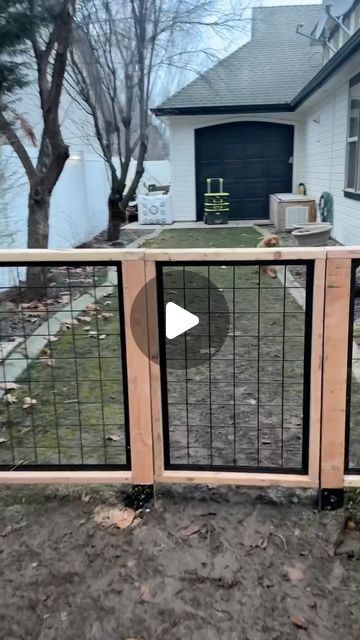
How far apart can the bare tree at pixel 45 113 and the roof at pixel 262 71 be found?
8295 mm

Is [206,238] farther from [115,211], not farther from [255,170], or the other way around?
[255,170]

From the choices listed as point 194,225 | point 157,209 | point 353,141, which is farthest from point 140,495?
point 157,209

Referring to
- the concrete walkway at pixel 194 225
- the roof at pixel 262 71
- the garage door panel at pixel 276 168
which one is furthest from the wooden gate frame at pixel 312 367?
the garage door panel at pixel 276 168

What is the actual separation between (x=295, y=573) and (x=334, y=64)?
28.9ft

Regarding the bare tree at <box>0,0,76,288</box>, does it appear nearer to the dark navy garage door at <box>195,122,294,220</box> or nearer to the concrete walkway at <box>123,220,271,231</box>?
the concrete walkway at <box>123,220,271,231</box>

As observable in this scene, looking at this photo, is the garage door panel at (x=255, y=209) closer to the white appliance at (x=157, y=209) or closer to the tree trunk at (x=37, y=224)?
the white appliance at (x=157, y=209)

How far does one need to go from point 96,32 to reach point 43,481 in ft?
34.4

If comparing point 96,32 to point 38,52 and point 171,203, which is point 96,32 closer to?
point 38,52

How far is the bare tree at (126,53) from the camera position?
10766 millimetres

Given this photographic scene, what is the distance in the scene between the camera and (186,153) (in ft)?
52.5

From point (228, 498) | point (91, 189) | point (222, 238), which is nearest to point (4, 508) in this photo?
point (228, 498)

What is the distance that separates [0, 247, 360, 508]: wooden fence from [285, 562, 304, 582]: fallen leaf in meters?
0.36

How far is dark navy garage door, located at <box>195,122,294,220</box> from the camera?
15.8m

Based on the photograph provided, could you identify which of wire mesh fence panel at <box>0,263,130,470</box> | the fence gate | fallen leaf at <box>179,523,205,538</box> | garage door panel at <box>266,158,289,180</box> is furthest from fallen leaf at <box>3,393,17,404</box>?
garage door panel at <box>266,158,289,180</box>
